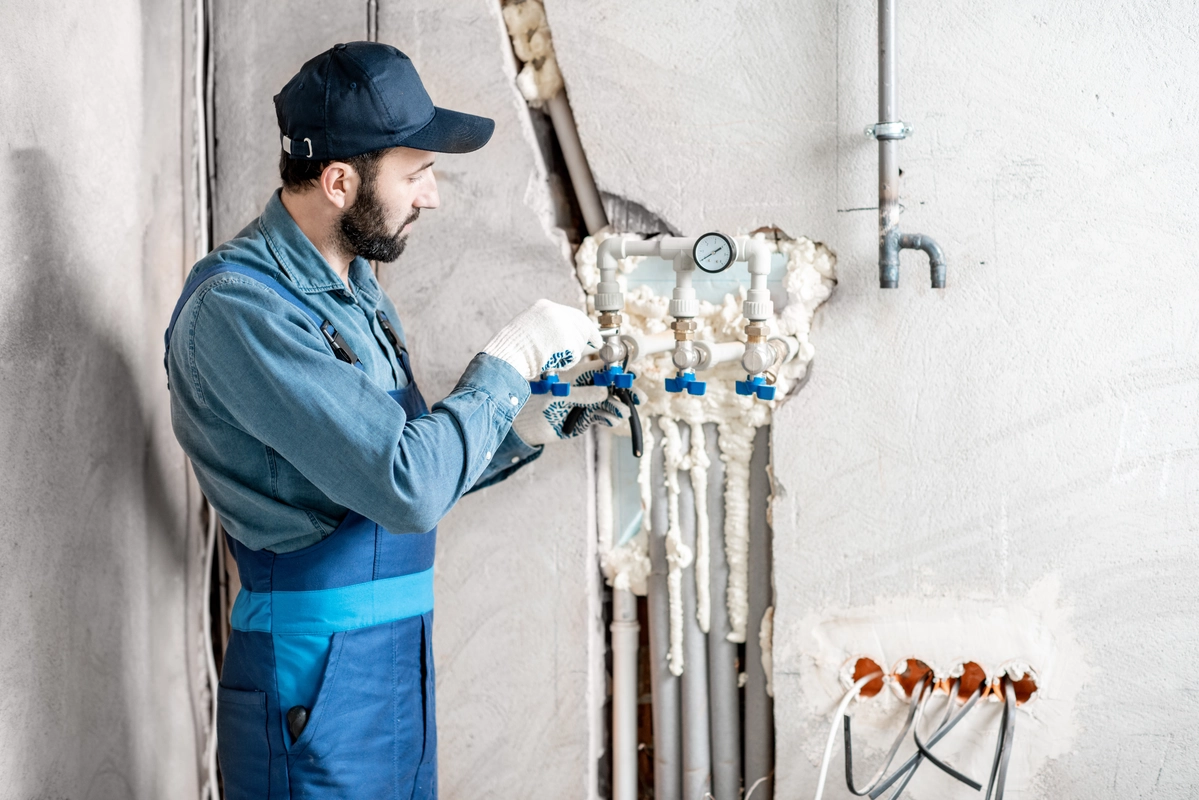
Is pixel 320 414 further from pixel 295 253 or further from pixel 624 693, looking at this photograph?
pixel 624 693

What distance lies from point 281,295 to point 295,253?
0.08 m

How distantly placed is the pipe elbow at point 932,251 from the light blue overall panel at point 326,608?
0.78 meters

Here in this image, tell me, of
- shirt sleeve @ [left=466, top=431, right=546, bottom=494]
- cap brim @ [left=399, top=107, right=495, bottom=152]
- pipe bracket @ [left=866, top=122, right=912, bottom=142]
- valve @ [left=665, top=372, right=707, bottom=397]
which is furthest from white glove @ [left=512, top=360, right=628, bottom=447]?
pipe bracket @ [left=866, top=122, right=912, bottom=142]

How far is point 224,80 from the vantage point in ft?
5.01

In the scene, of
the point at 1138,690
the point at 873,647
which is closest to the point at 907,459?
the point at 873,647

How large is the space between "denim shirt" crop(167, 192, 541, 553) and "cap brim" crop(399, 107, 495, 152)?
0.60ft

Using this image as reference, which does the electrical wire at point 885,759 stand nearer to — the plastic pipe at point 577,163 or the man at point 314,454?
the man at point 314,454

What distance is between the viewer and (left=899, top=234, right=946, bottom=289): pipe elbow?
1258 millimetres

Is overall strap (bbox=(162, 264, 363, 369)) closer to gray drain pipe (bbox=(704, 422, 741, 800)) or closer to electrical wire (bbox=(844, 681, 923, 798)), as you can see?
gray drain pipe (bbox=(704, 422, 741, 800))

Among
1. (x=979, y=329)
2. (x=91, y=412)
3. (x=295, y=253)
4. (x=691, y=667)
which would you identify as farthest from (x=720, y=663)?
(x=91, y=412)

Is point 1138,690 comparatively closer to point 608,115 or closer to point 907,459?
point 907,459

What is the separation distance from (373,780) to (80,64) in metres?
1.02

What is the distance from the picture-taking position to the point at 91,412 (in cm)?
133

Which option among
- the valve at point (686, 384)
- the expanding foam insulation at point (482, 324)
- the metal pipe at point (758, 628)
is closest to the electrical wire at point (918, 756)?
the metal pipe at point (758, 628)
